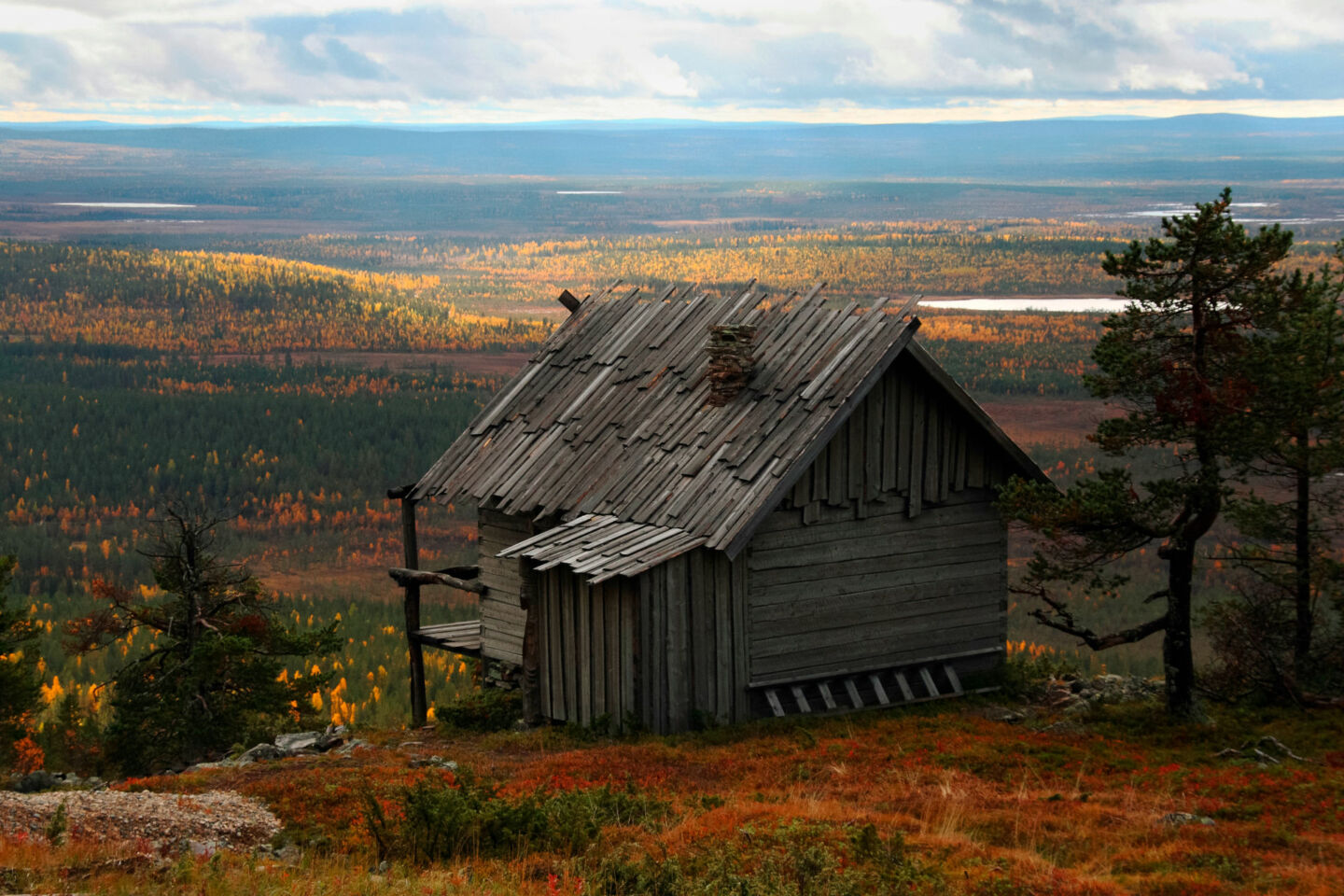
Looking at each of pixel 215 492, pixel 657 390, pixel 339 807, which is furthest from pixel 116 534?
pixel 339 807

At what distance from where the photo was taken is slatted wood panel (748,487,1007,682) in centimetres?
1833

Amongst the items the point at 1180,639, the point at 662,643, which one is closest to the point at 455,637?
the point at 662,643

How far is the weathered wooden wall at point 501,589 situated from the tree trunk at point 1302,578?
10030 millimetres

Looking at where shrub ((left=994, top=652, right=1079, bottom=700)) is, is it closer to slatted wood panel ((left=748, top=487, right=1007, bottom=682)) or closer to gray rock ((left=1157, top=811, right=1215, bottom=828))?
slatted wood panel ((left=748, top=487, right=1007, bottom=682))

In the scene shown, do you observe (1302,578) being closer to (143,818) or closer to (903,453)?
(903,453)

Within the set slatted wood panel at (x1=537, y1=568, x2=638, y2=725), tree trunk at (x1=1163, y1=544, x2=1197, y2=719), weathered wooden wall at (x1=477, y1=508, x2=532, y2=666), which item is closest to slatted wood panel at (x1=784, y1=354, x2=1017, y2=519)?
slatted wood panel at (x1=537, y1=568, x2=638, y2=725)

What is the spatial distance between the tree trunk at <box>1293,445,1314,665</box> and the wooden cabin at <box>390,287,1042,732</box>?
3594 mm

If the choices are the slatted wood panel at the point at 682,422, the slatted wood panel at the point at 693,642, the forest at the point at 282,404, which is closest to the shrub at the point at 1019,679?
the slatted wood panel at the point at 682,422

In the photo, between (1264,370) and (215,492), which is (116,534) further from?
(1264,370)

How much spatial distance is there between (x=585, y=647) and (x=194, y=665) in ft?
20.7

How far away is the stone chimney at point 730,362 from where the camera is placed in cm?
1942

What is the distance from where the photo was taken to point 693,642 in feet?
58.2

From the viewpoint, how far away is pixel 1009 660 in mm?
21594

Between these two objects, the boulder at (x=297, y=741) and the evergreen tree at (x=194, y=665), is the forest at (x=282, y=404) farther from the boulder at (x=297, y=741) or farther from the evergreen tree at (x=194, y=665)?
the boulder at (x=297, y=741)
